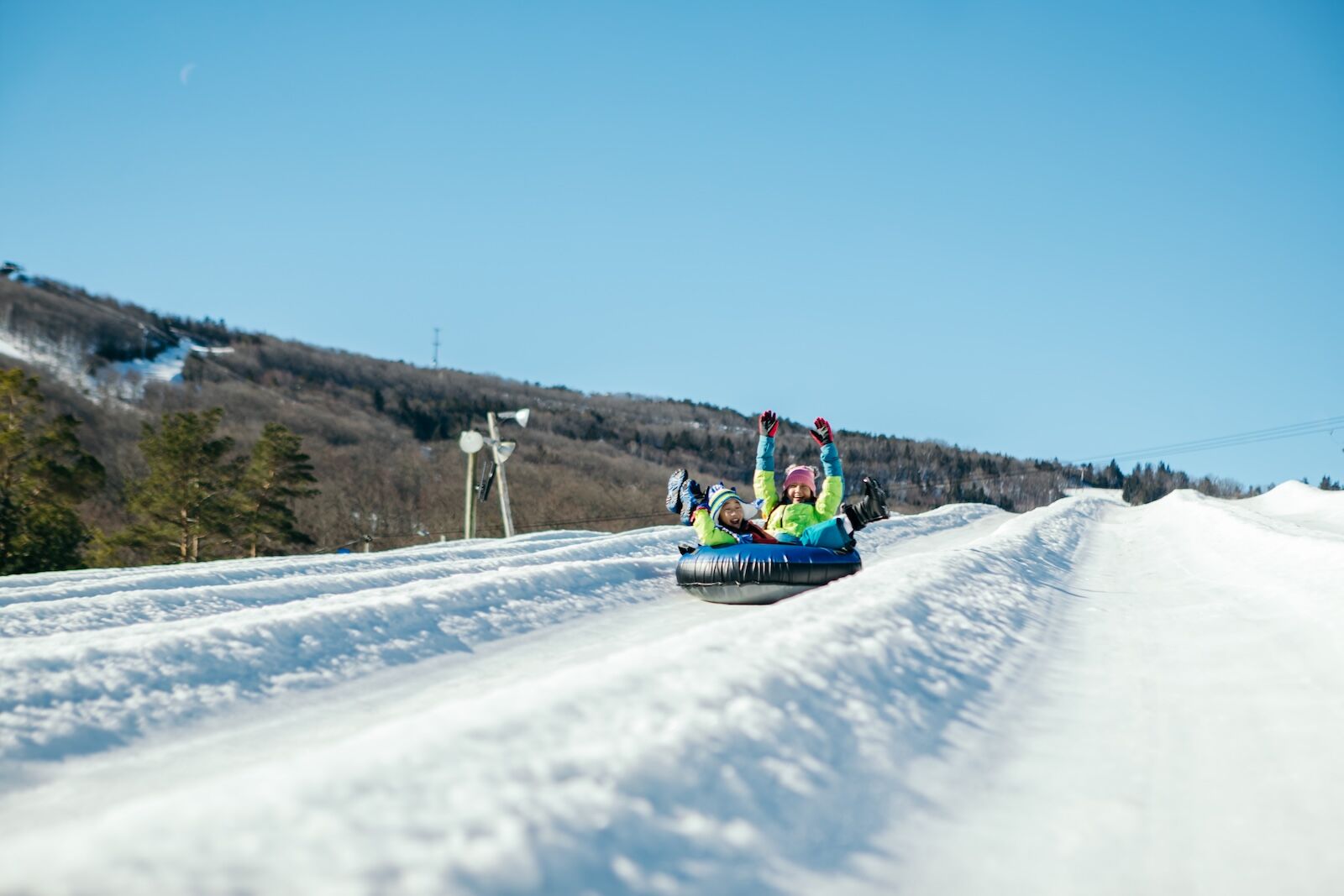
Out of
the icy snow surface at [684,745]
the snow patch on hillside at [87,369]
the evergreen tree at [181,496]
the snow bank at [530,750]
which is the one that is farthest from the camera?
the snow patch on hillside at [87,369]

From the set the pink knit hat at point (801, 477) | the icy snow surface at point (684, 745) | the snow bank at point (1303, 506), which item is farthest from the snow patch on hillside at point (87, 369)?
the icy snow surface at point (684, 745)

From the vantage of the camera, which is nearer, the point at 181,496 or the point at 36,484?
the point at 36,484

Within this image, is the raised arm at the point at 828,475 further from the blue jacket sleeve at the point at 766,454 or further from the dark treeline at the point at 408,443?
the dark treeline at the point at 408,443

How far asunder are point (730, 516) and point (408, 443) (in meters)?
74.2

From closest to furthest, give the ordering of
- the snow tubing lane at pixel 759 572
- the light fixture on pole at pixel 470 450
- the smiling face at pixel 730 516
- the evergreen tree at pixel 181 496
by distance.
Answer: the snow tubing lane at pixel 759 572
the smiling face at pixel 730 516
the light fixture on pole at pixel 470 450
the evergreen tree at pixel 181 496

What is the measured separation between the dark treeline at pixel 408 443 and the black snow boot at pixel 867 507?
90.4 feet

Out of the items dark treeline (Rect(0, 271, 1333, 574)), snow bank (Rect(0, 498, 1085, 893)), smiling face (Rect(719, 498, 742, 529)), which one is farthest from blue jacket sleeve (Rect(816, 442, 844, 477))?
dark treeline (Rect(0, 271, 1333, 574))

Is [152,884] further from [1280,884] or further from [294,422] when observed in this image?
[294,422]

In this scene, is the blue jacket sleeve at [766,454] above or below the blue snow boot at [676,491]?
above

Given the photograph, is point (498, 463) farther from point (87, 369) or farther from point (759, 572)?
point (87, 369)

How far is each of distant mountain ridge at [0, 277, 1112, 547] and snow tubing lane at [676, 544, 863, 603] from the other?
31699 mm

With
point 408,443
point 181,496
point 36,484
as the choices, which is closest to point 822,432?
point 36,484

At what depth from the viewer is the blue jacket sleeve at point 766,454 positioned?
1105 centimetres

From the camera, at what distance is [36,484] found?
79.2ft
